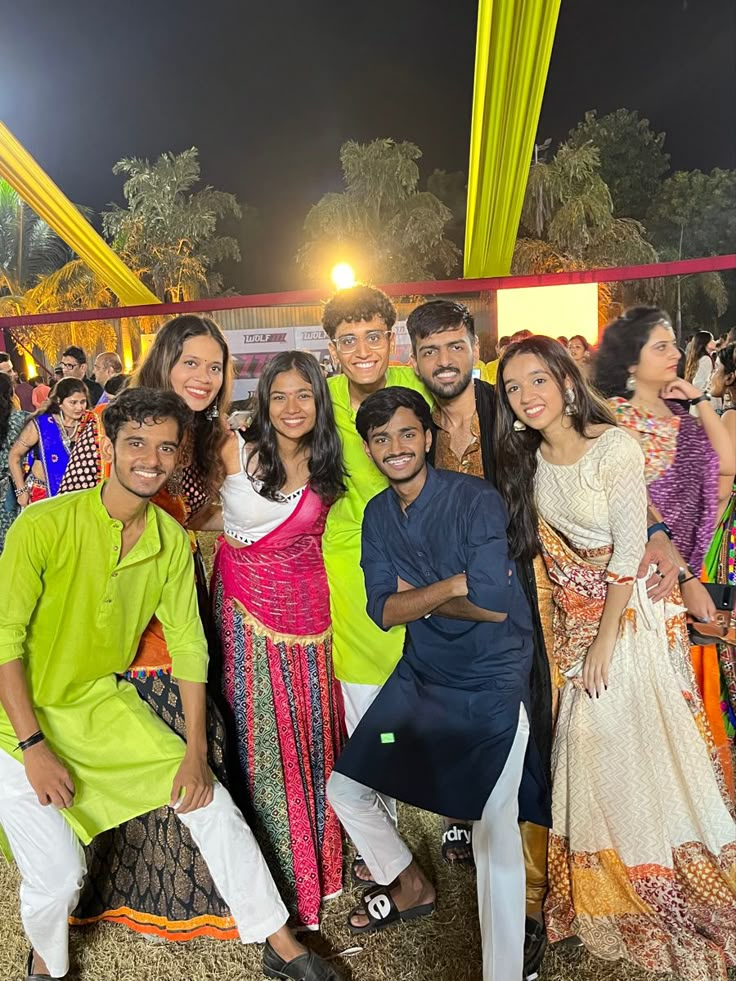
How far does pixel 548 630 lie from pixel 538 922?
0.84 meters

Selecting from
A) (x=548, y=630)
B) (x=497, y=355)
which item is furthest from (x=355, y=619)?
(x=497, y=355)

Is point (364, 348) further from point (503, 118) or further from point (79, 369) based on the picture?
point (79, 369)

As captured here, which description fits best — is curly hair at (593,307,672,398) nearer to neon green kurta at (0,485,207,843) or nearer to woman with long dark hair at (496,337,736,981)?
woman with long dark hair at (496,337,736,981)

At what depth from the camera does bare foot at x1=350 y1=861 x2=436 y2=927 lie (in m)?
1.83

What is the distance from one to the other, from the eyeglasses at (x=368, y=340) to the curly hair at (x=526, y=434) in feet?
1.34

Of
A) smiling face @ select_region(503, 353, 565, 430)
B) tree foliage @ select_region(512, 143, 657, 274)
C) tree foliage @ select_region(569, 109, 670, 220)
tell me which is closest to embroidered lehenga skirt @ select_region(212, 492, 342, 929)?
smiling face @ select_region(503, 353, 565, 430)

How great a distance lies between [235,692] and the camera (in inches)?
76.3

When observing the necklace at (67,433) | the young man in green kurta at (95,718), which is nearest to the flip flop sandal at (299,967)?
the young man in green kurta at (95,718)

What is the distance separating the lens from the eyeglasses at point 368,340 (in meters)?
1.82

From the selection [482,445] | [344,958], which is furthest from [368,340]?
[344,958]

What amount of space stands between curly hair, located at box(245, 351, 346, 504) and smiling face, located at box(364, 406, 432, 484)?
0.26 meters

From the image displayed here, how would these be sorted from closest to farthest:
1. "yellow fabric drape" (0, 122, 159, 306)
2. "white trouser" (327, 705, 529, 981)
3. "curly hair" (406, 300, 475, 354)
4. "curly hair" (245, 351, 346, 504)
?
"white trouser" (327, 705, 529, 981), "curly hair" (406, 300, 475, 354), "curly hair" (245, 351, 346, 504), "yellow fabric drape" (0, 122, 159, 306)

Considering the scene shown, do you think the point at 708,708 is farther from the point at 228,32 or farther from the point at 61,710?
the point at 228,32

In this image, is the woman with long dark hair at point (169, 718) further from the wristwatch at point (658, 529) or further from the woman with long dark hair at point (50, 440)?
the wristwatch at point (658, 529)
